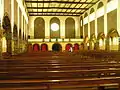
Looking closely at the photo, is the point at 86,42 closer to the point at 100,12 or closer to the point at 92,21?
the point at 92,21

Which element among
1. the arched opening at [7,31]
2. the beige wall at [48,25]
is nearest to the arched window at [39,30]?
the beige wall at [48,25]

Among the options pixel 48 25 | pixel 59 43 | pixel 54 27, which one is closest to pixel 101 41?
pixel 59 43

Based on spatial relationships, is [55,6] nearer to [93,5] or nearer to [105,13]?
[93,5]

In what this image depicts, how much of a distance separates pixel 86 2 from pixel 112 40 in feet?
24.6

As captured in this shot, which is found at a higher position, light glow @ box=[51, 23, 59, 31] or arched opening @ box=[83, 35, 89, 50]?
light glow @ box=[51, 23, 59, 31]

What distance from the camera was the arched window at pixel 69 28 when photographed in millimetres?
35031

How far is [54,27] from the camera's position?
114 ft

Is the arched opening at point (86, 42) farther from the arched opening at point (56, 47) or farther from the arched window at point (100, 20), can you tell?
the arched window at point (100, 20)

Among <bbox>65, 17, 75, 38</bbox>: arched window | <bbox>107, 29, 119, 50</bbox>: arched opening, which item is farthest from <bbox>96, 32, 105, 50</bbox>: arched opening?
<bbox>65, 17, 75, 38</bbox>: arched window

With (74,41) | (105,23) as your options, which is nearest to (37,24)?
(74,41)

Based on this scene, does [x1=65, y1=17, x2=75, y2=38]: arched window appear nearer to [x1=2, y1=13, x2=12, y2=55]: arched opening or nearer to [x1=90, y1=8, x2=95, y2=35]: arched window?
[x1=90, y1=8, x2=95, y2=35]: arched window

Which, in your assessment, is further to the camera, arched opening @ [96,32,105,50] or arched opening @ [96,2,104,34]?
arched opening @ [96,2,104,34]

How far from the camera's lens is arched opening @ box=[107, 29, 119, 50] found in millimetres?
18533

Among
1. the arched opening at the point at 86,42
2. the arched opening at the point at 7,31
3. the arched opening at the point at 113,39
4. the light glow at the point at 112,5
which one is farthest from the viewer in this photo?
the arched opening at the point at 86,42
